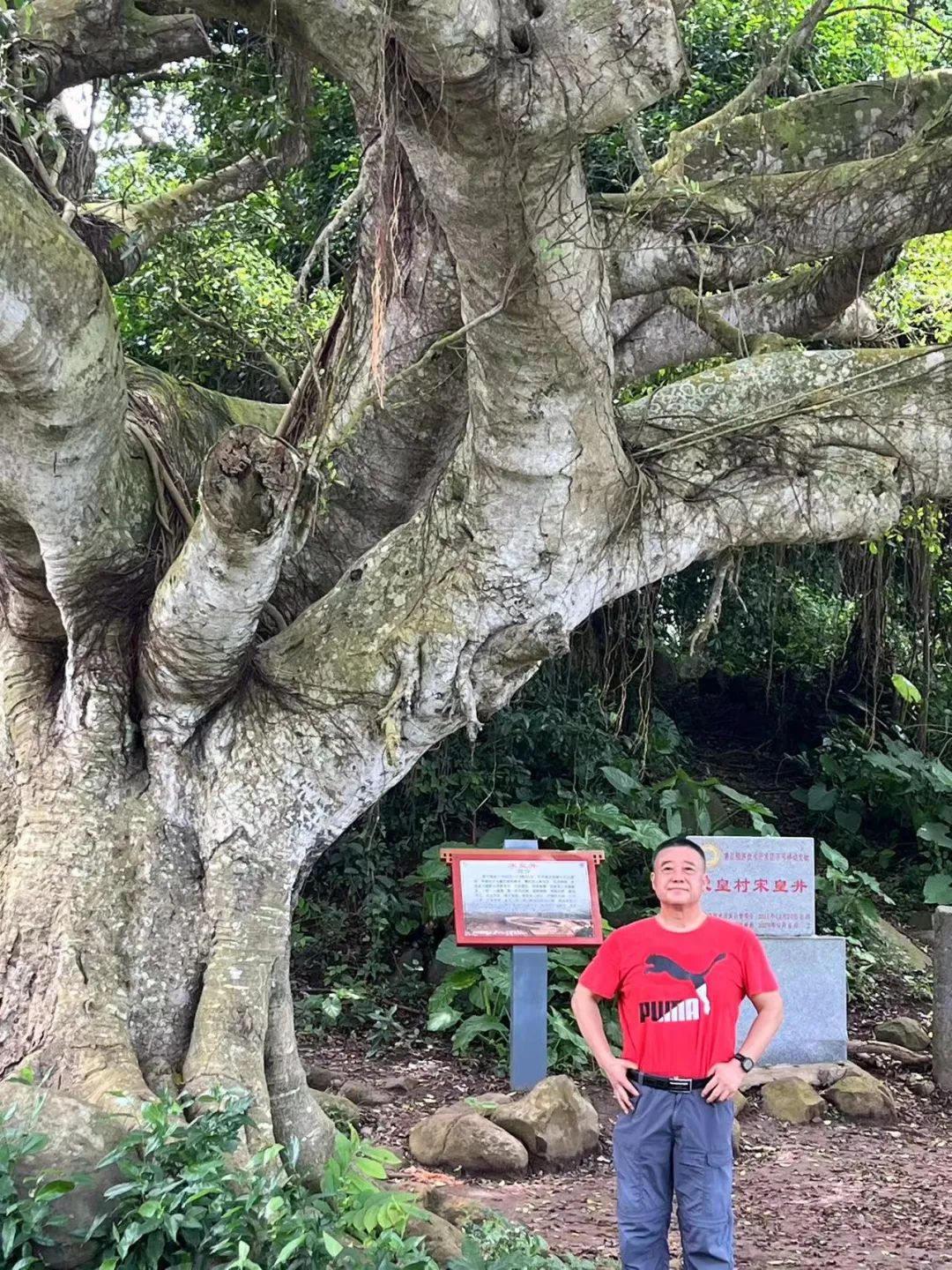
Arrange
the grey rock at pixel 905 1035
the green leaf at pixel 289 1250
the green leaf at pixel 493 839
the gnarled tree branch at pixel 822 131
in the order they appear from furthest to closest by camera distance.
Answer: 1. the green leaf at pixel 493 839
2. the grey rock at pixel 905 1035
3. the gnarled tree branch at pixel 822 131
4. the green leaf at pixel 289 1250

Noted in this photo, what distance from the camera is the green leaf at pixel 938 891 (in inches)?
381

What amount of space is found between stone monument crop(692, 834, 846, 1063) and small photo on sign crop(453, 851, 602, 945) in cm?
Result: 91

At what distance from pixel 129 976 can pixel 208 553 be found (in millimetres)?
1587

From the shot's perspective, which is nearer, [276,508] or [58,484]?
[276,508]

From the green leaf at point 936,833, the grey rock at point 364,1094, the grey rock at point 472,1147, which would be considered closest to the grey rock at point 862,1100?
the grey rock at point 472,1147

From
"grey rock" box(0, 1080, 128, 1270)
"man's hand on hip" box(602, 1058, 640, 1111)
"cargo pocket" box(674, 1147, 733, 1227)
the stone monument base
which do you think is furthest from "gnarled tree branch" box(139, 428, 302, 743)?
the stone monument base

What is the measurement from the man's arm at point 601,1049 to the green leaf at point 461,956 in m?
3.78

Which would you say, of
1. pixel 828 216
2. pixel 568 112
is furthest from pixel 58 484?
pixel 828 216

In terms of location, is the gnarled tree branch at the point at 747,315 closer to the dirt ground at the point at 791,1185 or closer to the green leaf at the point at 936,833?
the dirt ground at the point at 791,1185

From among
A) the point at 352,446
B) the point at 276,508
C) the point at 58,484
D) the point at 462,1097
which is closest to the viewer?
the point at 276,508

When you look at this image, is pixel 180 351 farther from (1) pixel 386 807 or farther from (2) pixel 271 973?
(2) pixel 271 973

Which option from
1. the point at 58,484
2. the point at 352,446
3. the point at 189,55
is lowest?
the point at 58,484

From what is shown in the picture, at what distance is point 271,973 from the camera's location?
4.68 metres

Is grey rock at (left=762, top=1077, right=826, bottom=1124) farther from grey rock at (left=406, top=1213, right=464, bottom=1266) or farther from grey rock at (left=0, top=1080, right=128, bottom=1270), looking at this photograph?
grey rock at (left=0, top=1080, right=128, bottom=1270)
